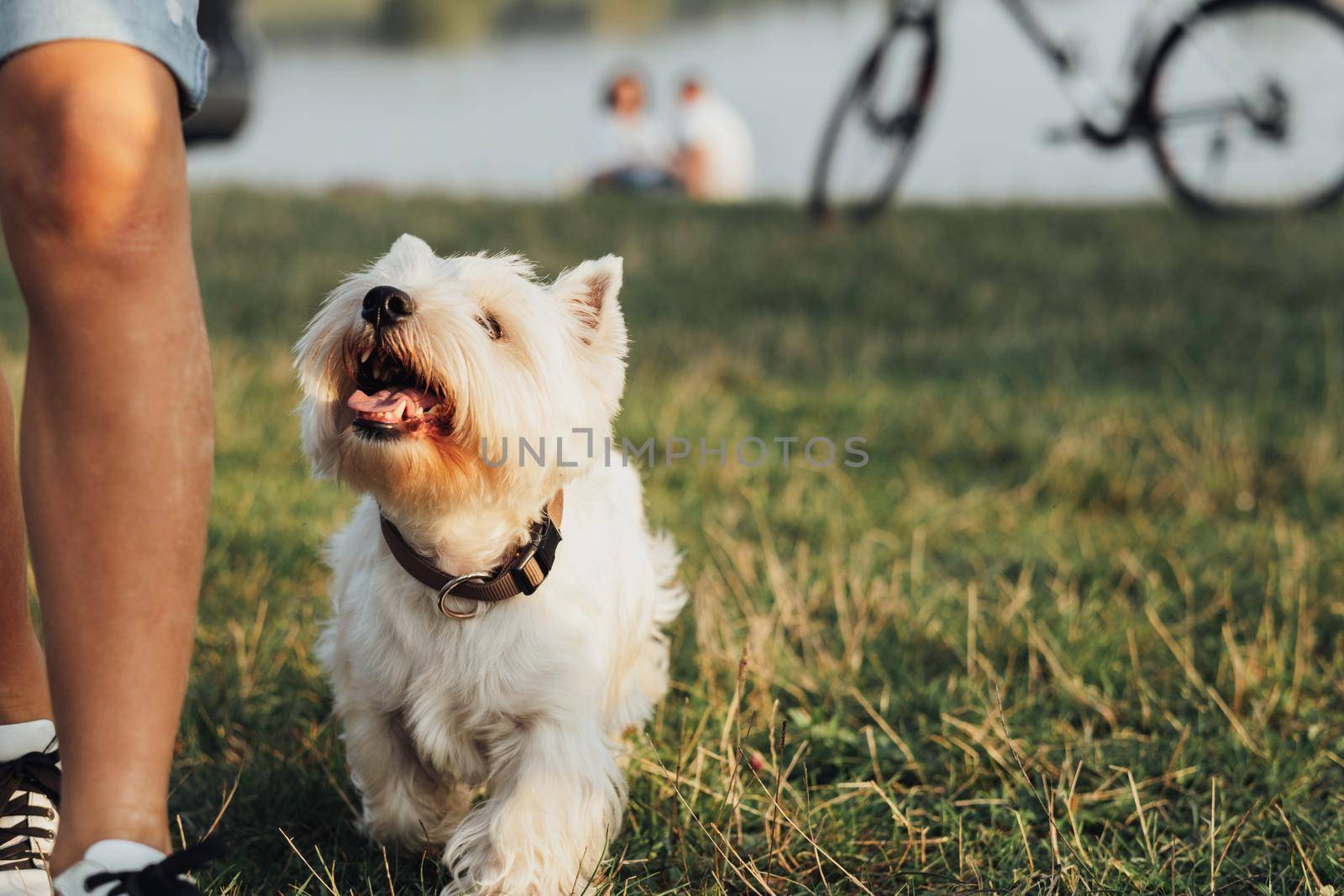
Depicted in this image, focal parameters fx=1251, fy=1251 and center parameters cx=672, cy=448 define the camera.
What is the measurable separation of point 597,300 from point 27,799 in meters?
1.26

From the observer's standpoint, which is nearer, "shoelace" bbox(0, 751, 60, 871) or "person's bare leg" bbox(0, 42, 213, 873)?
"person's bare leg" bbox(0, 42, 213, 873)

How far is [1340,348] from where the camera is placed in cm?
564

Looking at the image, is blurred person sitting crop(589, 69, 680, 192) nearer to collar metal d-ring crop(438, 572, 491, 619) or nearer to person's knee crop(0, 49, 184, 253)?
collar metal d-ring crop(438, 572, 491, 619)

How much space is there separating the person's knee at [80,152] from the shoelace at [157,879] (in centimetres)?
76

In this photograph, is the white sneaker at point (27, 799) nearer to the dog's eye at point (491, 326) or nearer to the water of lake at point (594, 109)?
the dog's eye at point (491, 326)

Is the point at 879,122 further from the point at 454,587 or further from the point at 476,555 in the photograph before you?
the point at 454,587

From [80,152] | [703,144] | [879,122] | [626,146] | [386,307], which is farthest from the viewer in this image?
[626,146]

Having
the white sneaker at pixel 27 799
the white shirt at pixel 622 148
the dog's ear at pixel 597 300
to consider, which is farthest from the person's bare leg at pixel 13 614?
the white shirt at pixel 622 148

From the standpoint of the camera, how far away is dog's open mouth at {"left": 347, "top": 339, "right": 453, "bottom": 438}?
196 cm

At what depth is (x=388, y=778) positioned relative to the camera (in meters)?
2.22

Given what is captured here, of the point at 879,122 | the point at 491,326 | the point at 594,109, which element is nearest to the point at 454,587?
the point at 491,326

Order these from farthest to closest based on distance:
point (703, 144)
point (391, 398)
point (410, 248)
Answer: point (703, 144), point (410, 248), point (391, 398)

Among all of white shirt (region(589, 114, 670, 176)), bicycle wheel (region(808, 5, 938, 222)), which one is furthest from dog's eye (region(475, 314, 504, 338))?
white shirt (region(589, 114, 670, 176))

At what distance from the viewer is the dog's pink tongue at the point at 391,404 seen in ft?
6.47
